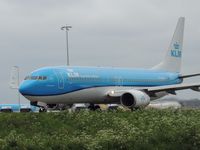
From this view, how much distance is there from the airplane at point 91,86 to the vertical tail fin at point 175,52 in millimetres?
6836

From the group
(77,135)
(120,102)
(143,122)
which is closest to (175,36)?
(120,102)

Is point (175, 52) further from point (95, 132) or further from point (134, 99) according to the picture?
point (95, 132)

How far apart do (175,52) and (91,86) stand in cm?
2055

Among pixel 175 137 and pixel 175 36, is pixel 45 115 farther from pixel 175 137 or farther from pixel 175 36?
pixel 175 36

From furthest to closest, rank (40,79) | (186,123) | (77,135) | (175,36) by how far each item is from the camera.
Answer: (175,36), (40,79), (186,123), (77,135)

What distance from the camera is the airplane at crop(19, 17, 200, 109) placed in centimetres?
3797

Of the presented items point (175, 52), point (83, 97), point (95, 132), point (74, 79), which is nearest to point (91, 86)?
point (83, 97)

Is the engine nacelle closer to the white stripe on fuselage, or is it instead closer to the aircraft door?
the white stripe on fuselage

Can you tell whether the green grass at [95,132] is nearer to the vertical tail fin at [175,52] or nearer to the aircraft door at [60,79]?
the aircraft door at [60,79]

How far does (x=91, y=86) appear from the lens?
135ft

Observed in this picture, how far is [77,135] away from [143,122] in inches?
177

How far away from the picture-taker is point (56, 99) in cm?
3866

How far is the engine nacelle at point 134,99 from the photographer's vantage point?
39469 mm

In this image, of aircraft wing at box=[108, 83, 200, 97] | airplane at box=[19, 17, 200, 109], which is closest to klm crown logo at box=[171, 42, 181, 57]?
airplane at box=[19, 17, 200, 109]
